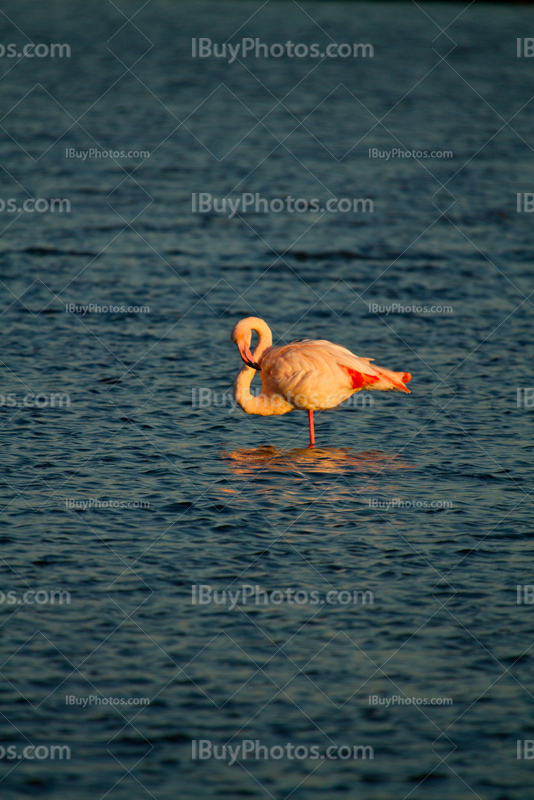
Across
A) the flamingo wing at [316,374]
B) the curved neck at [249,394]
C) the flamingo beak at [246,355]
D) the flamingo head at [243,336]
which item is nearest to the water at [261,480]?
the curved neck at [249,394]

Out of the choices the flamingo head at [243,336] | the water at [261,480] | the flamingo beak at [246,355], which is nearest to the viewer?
the water at [261,480]

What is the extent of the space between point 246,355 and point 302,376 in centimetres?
68

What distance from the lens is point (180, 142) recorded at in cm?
2691

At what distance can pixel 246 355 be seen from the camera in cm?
1088

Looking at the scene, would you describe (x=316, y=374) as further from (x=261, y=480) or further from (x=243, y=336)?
(x=261, y=480)

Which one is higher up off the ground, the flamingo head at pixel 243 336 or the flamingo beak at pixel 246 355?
the flamingo head at pixel 243 336

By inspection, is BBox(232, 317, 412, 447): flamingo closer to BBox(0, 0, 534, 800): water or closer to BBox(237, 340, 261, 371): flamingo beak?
BBox(237, 340, 261, 371): flamingo beak

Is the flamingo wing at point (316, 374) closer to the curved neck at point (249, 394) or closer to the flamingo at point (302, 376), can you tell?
the flamingo at point (302, 376)

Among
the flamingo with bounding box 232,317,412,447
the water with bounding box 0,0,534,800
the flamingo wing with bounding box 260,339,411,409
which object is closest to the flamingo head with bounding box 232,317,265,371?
the flamingo with bounding box 232,317,412,447

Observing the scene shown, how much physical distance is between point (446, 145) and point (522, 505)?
18618 mm

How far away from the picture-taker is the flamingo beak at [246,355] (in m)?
10.9

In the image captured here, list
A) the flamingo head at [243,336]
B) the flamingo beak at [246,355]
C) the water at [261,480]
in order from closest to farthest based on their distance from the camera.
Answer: the water at [261,480], the flamingo beak at [246,355], the flamingo head at [243,336]

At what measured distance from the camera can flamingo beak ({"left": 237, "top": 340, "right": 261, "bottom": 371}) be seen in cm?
1085

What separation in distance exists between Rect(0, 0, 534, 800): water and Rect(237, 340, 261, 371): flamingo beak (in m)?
0.87
